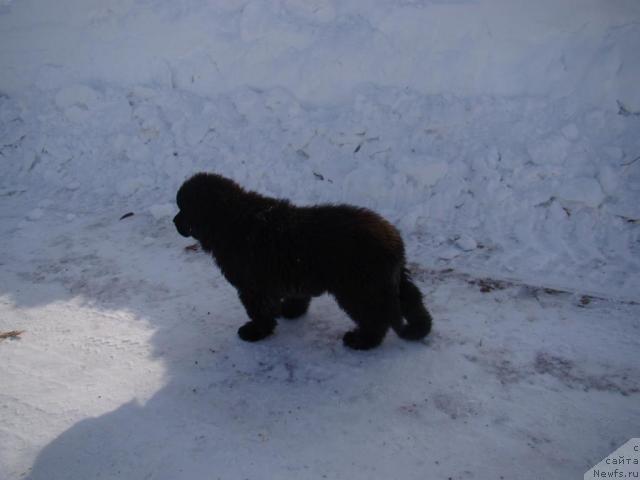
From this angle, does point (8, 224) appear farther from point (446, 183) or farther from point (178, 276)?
point (446, 183)

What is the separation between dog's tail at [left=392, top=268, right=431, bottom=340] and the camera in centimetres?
403

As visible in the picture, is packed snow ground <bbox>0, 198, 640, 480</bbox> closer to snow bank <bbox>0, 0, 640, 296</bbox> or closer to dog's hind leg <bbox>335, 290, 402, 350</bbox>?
dog's hind leg <bbox>335, 290, 402, 350</bbox>

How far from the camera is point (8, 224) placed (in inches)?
254

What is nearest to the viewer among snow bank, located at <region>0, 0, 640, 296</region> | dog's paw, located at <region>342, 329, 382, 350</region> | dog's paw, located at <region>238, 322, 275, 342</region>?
dog's paw, located at <region>342, 329, 382, 350</region>

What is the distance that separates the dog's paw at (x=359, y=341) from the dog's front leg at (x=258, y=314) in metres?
0.67

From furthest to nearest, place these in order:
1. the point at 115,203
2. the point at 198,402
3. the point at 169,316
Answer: the point at 115,203 → the point at 169,316 → the point at 198,402

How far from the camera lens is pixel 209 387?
377 cm

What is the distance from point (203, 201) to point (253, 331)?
1.22 meters

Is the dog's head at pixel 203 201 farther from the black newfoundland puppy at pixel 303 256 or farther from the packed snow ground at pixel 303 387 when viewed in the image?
the packed snow ground at pixel 303 387

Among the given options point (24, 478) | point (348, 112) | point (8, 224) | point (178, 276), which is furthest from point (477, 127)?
point (8, 224)

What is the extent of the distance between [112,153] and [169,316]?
3820 millimetres

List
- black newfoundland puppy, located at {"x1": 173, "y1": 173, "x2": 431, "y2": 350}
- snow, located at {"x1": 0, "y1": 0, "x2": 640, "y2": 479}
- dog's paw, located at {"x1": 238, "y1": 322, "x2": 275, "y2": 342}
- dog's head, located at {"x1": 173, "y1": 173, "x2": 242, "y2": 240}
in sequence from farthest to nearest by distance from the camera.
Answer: dog's paw, located at {"x1": 238, "y1": 322, "x2": 275, "y2": 342}
dog's head, located at {"x1": 173, "y1": 173, "x2": 242, "y2": 240}
black newfoundland puppy, located at {"x1": 173, "y1": 173, "x2": 431, "y2": 350}
snow, located at {"x1": 0, "y1": 0, "x2": 640, "y2": 479}

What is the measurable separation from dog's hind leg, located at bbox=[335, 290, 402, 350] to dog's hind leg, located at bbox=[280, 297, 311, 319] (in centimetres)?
74

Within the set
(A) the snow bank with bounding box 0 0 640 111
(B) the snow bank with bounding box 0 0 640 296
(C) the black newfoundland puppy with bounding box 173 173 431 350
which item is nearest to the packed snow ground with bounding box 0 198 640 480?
(C) the black newfoundland puppy with bounding box 173 173 431 350
